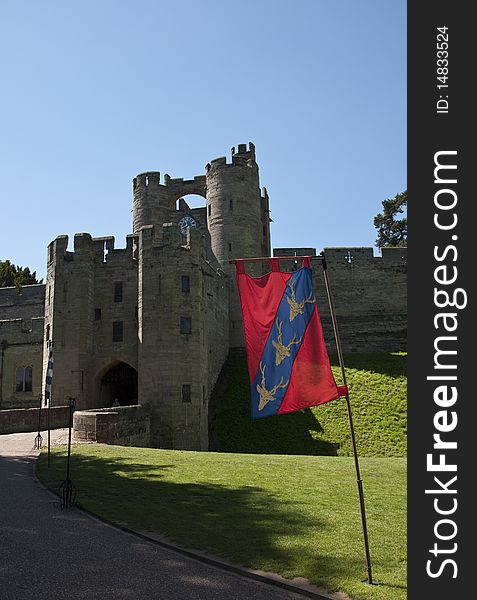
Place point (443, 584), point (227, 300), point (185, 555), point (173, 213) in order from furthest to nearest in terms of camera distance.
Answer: point (173, 213) < point (227, 300) < point (185, 555) < point (443, 584)

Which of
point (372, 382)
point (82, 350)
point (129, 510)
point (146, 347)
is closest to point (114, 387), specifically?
point (82, 350)

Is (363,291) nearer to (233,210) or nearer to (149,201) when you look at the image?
(233,210)

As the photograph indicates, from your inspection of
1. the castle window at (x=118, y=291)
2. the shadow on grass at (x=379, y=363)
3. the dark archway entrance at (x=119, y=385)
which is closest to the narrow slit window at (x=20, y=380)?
the dark archway entrance at (x=119, y=385)

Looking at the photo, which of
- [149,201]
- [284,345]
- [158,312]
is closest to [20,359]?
[149,201]

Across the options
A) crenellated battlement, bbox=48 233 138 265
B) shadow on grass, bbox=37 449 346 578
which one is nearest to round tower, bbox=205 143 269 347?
crenellated battlement, bbox=48 233 138 265

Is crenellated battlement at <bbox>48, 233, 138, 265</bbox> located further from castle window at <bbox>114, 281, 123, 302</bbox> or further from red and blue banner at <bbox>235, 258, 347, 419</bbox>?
red and blue banner at <bbox>235, 258, 347, 419</bbox>

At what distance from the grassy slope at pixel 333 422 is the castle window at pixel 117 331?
6.29m

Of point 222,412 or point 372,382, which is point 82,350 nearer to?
point 222,412

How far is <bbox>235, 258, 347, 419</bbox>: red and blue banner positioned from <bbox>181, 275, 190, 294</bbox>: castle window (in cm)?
2084

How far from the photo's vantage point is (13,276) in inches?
2478

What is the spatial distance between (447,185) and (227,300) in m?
30.6

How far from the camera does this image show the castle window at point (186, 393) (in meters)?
26.6

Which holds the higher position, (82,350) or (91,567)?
(82,350)

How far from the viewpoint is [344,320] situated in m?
38.2
